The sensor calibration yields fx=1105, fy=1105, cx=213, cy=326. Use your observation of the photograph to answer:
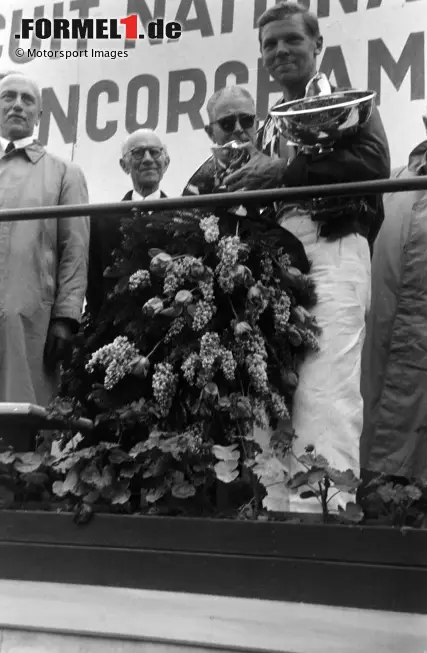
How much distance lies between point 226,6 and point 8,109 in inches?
62.3

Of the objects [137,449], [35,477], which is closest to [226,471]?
[137,449]

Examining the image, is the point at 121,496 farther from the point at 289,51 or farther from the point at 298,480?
the point at 289,51

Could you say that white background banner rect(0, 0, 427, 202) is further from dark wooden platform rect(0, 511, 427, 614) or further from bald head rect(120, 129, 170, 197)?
dark wooden platform rect(0, 511, 427, 614)

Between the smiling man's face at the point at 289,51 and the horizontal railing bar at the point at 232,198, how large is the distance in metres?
0.63

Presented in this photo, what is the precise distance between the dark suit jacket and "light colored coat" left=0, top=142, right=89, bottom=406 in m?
0.06

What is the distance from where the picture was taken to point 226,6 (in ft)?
17.6

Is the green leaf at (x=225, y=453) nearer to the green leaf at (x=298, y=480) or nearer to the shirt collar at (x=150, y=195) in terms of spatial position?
the green leaf at (x=298, y=480)

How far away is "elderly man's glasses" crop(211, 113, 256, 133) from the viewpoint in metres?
3.71

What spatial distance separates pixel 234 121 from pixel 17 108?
3.25ft

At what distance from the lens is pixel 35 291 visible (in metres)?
3.82

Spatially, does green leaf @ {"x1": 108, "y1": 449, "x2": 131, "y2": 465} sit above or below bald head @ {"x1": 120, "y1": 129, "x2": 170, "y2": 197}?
below

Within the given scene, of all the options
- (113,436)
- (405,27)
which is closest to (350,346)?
(113,436)

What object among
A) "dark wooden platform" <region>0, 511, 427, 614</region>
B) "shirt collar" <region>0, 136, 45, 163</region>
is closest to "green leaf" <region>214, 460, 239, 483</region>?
"dark wooden platform" <region>0, 511, 427, 614</region>

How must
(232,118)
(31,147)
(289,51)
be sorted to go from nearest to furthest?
(289,51) → (232,118) → (31,147)
